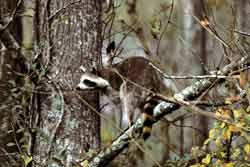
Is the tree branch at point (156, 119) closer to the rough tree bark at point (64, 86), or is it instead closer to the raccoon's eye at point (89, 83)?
the rough tree bark at point (64, 86)

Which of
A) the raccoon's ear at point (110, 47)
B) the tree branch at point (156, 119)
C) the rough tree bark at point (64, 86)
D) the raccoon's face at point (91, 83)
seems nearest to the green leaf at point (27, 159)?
the rough tree bark at point (64, 86)

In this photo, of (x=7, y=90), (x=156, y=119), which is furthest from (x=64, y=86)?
(x=156, y=119)

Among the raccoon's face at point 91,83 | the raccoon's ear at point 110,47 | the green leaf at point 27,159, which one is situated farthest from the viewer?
the raccoon's ear at point 110,47

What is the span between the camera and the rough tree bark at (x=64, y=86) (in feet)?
17.2

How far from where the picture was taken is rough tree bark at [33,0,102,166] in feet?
17.2

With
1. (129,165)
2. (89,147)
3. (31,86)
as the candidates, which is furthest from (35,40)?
(129,165)

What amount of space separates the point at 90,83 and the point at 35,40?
0.71 meters

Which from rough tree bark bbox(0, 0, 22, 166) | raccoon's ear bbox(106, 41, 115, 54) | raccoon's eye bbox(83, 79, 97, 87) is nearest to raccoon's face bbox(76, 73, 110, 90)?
raccoon's eye bbox(83, 79, 97, 87)

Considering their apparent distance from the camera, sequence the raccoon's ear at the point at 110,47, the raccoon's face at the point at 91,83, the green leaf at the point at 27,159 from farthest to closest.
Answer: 1. the raccoon's ear at the point at 110,47
2. the raccoon's face at the point at 91,83
3. the green leaf at the point at 27,159

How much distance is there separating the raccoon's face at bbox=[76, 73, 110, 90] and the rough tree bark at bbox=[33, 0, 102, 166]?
7 centimetres

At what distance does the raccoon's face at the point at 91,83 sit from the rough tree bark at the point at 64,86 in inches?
2.7

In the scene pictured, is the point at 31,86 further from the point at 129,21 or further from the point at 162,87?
the point at 129,21

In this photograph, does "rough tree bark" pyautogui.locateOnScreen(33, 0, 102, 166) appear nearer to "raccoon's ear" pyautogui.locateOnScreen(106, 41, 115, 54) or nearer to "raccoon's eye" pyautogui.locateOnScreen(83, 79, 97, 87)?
"raccoon's eye" pyautogui.locateOnScreen(83, 79, 97, 87)

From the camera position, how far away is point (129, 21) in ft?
23.1
